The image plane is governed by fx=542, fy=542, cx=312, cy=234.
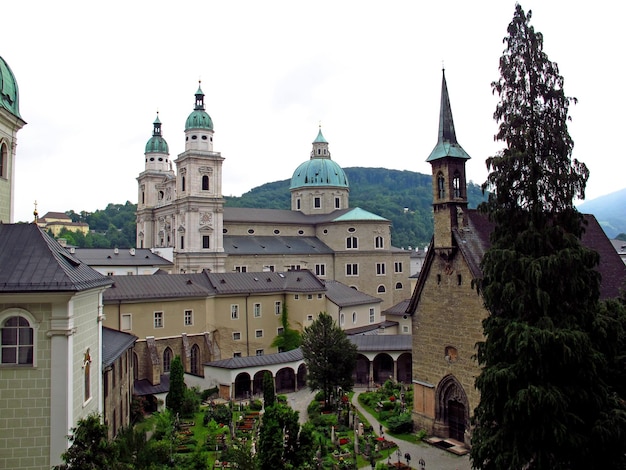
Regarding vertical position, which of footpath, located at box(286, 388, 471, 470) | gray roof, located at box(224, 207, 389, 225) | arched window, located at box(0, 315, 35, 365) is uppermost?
gray roof, located at box(224, 207, 389, 225)

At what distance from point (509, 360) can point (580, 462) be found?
130 inches

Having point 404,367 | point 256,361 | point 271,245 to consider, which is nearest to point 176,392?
point 256,361

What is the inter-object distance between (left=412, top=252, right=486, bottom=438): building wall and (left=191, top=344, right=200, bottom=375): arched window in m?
19.6

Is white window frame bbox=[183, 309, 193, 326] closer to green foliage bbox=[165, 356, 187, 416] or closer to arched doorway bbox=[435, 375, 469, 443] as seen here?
green foliage bbox=[165, 356, 187, 416]

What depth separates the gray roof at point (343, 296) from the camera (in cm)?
4862

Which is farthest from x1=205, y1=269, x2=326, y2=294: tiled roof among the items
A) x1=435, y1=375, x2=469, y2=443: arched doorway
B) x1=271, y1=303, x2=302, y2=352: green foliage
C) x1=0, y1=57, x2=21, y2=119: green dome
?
x1=0, y1=57, x2=21, y2=119: green dome

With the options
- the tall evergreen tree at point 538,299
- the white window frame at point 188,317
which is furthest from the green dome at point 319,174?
the tall evergreen tree at point 538,299

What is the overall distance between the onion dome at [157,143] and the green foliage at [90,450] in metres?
70.3

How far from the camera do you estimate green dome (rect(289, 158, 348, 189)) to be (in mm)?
79312

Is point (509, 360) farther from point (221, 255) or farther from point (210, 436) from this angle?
point (221, 255)

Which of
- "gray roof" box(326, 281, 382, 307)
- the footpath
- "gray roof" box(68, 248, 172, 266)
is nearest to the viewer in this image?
the footpath

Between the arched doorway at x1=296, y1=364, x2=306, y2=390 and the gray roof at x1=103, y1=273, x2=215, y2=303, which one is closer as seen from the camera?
the gray roof at x1=103, y1=273, x2=215, y2=303

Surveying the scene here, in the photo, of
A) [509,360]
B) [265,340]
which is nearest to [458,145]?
[509,360]

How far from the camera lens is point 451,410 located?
25.6 metres
